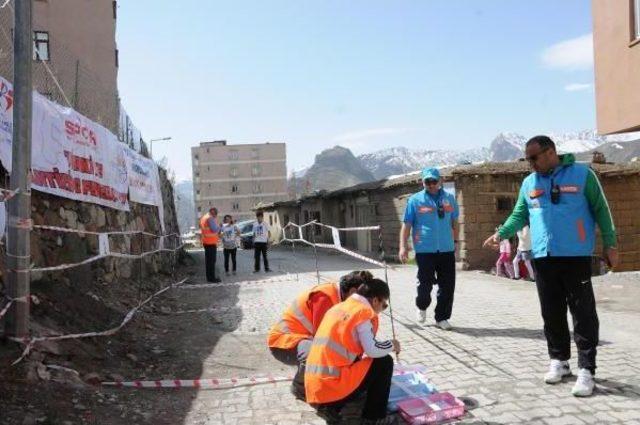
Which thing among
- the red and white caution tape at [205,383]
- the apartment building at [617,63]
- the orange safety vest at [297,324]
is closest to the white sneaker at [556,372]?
the orange safety vest at [297,324]

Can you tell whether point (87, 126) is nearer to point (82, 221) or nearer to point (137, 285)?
point (82, 221)

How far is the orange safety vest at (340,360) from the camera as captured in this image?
3.62 meters

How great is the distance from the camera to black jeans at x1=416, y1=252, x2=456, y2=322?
6.55 metres

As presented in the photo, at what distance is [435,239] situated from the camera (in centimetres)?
654

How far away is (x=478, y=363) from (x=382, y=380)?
188 centimetres

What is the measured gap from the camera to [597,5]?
14.3m

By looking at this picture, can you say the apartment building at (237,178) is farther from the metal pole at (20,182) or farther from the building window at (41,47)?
the metal pole at (20,182)

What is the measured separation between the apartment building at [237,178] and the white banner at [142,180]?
8355 cm

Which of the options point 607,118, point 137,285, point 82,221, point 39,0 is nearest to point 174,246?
point 137,285

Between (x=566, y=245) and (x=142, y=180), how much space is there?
400 inches

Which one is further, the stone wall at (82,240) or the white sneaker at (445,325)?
the stone wall at (82,240)

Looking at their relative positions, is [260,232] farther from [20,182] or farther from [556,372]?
[556,372]

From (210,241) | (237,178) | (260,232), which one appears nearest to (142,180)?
(210,241)

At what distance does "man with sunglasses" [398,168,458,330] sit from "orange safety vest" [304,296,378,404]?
2910 mm
